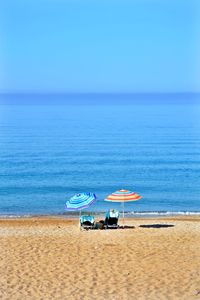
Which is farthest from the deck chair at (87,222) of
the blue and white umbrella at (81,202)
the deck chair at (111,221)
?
the blue and white umbrella at (81,202)

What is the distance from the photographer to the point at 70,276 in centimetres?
1498

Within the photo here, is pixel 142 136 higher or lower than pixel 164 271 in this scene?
higher

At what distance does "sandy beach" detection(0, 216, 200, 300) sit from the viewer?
541 inches

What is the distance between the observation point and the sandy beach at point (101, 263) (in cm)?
1375

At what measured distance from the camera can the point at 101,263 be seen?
Answer: 16172 mm

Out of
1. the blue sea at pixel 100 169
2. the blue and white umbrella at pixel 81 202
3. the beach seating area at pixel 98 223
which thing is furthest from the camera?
the blue sea at pixel 100 169

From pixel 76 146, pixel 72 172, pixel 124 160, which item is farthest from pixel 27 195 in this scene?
pixel 76 146

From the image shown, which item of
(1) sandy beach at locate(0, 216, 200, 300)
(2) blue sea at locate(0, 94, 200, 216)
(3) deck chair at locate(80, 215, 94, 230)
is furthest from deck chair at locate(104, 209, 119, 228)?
(2) blue sea at locate(0, 94, 200, 216)

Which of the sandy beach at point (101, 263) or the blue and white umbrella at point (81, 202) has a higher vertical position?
the blue and white umbrella at point (81, 202)

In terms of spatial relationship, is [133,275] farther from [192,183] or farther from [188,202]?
[192,183]

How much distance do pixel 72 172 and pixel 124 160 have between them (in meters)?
7.73

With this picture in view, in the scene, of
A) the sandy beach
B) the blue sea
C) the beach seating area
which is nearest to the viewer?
the sandy beach

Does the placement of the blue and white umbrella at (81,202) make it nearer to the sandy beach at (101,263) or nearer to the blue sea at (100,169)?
the sandy beach at (101,263)

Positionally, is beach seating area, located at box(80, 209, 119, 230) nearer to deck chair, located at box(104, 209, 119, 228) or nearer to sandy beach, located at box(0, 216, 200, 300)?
deck chair, located at box(104, 209, 119, 228)
